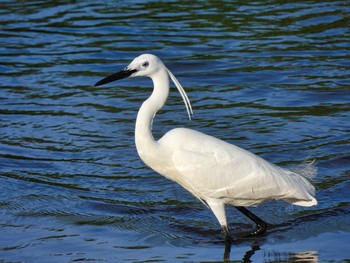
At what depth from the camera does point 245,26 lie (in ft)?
53.2

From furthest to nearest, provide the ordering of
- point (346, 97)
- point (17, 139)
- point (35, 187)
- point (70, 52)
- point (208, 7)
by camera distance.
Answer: point (208, 7) → point (70, 52) → point (346, 97) → point (17, 139) → point (35, 187)

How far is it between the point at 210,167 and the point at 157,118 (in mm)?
3894

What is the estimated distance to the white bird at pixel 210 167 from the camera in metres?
8.05

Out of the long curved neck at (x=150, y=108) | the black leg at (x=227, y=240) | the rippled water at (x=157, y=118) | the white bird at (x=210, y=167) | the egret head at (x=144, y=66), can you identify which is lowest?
the rippled water at (x=157, y=118)

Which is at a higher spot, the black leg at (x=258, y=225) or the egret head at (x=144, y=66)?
the egret head at (x=144, y=66)

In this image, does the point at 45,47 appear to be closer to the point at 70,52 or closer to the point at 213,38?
the point at 70,52

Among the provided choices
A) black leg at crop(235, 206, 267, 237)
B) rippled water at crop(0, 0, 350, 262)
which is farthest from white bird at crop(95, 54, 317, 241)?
rippled water at crop(0, 0, 350, 262)

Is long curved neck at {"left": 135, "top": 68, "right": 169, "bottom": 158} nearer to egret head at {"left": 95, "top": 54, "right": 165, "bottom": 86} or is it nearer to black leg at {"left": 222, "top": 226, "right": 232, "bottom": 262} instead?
egret head at {"left": 95, "top": 54, "right": 165, "bottom": 86}

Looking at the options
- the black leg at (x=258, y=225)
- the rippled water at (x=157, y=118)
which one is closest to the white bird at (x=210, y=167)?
the black leg at (x=258, y=225)

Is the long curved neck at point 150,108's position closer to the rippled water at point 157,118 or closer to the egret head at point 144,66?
the egret head at point 144,66

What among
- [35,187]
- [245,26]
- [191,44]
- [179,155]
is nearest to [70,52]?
[191,44]

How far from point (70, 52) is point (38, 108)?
2905 millimetres

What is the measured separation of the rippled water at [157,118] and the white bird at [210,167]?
35 centimetres

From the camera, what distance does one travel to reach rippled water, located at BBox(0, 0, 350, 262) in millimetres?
8203
